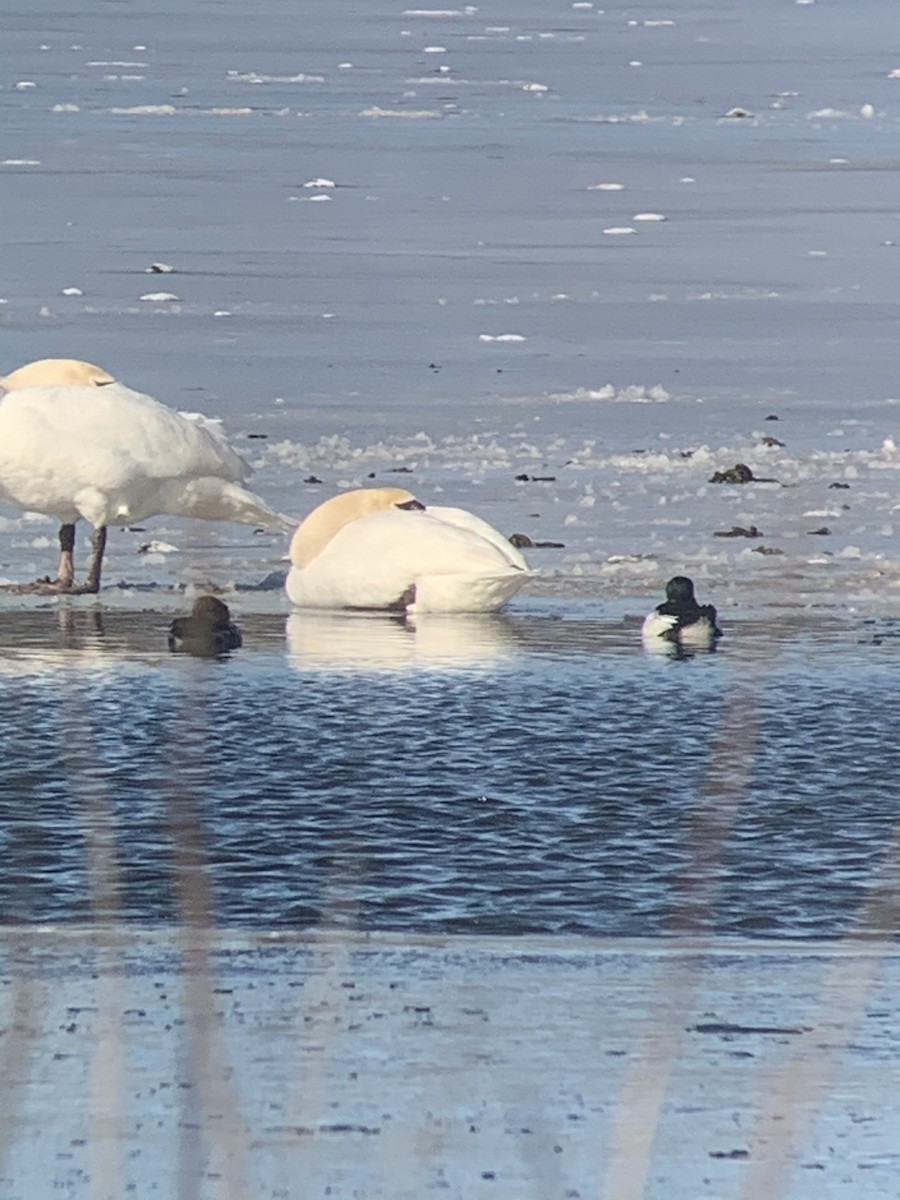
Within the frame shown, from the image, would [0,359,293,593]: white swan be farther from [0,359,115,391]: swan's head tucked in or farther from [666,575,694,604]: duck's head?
[666,575,694,604]: duck's head

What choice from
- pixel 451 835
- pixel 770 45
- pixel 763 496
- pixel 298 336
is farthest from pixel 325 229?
pixel 770 45

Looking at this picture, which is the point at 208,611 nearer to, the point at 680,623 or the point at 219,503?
the point at 680,623

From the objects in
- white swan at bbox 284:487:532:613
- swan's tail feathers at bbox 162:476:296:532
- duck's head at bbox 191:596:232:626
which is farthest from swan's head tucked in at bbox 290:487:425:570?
duck's head at bbox 191:596:232:626

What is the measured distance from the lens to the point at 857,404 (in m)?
13.3

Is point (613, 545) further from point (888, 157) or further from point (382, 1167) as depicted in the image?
point (888, 157)

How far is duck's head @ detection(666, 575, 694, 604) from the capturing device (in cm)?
804

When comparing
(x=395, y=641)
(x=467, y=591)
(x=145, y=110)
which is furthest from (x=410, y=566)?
(x=145, y=110)

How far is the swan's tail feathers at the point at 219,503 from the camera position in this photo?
965 cm

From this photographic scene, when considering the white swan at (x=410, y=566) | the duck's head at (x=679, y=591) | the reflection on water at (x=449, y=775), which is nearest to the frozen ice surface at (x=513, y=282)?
the white swan at (x=410, y=566)

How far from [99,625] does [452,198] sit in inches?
589

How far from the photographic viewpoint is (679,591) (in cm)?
805

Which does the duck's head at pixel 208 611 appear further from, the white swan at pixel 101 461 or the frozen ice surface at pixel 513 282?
the frozen ice surface at pixel 513 282

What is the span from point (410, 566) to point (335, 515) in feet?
1.64

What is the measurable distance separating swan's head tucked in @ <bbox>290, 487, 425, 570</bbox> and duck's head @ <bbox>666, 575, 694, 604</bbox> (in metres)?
1.22
